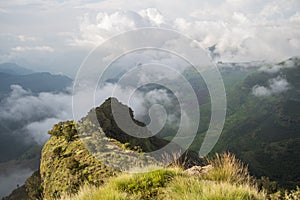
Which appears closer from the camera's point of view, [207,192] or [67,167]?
[207,192]

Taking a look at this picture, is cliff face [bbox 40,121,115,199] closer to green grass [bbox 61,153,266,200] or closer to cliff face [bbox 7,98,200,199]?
cliff face [bbox 7,98,200,199]

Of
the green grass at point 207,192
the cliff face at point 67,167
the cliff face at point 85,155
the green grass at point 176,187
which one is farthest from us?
the cliff face at point 85,155

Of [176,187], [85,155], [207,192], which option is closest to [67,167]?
[85,155]

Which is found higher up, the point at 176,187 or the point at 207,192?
the point at 176,187

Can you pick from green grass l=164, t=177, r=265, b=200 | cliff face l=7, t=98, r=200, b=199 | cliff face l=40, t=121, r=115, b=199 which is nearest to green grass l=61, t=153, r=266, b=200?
green grass l=164, t=177, r=265, b=200

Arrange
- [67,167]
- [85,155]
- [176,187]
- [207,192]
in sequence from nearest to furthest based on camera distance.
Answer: [207,192]
[176,187]
[67,167]
[85,155]

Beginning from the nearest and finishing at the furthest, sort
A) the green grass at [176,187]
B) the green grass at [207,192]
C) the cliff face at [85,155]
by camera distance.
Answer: the green grass at [207,192] → the green grass at [176,187] → the cliff face at [85,155]

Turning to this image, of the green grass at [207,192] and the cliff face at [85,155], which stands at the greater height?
the cliff face at [85,155]

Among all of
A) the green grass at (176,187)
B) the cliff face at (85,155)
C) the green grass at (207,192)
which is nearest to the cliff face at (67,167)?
the cliff face at (85,155)

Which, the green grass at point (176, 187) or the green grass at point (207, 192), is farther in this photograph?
the green grass at point (176, 187)

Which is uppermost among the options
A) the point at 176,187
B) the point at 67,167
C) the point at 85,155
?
the point at 85,155

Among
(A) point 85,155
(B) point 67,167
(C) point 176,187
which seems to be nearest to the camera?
(C) point 176,187

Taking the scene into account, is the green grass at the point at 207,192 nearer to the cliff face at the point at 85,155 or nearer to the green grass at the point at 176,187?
the green grass at the point at 176,187

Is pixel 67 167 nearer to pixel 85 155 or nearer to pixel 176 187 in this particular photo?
pixel 85 155
